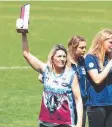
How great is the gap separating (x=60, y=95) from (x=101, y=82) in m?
0.63

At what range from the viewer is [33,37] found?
28.2 meters

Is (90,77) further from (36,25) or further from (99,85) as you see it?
(36,25)

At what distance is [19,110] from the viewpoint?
13.6 m

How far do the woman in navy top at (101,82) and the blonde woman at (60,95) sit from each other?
0.44 meters

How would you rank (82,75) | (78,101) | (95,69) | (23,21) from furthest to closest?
(82,75), (95,69), (23,21), (78,101)

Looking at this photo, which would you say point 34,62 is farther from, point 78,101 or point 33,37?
point 33,37

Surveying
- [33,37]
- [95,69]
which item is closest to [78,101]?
[95,69]

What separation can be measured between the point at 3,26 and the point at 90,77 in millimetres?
22576

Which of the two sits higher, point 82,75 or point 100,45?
point 100,45

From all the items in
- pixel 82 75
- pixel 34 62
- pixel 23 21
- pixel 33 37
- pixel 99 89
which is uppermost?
pixel 33 37

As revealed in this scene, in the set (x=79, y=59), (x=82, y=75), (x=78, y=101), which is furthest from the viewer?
(x=79, y=59)

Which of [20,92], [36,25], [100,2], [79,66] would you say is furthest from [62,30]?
[79,66]

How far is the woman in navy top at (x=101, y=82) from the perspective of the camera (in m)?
7.91

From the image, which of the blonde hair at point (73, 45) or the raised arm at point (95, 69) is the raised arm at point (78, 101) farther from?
the blonde hair at point (73, 45)
